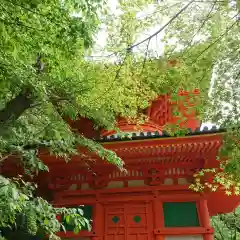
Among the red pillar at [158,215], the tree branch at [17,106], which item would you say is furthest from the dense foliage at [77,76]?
the red pillar at [158,215]

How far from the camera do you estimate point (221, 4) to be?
2.92 meters

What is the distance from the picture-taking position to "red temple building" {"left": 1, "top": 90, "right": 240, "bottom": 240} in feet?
16.0

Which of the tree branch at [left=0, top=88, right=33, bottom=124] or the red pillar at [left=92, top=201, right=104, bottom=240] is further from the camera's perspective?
the red pillar at [left=92, top=201, right=104, bottom=240]

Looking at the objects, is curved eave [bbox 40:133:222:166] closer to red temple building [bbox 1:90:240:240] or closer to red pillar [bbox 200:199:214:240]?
red temple building [bbox 1:90:240:240]

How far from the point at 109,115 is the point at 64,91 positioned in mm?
847

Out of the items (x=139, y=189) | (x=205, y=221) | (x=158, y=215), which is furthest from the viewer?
(x=139, y=189)

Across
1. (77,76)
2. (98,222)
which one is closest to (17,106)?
(77,76)

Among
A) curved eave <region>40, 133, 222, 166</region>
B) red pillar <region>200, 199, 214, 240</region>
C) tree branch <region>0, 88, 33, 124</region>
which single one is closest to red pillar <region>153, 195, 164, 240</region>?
red pillar <region>200, 199, 214, 240</region>

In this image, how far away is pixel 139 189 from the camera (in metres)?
5.40

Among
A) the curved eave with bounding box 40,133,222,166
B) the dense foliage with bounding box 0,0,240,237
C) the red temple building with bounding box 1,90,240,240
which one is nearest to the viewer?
the dense foliage with bounding box 0,0,240,237

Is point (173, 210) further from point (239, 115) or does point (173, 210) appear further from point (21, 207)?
point (21, 207)

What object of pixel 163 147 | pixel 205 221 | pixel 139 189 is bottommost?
pixel 205 221

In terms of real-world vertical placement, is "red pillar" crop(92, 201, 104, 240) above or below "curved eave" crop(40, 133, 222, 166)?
below

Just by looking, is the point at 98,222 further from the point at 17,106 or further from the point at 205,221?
the point at 17,106
